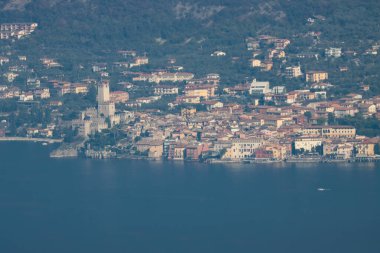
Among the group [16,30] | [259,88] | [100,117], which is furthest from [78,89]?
[16,30]

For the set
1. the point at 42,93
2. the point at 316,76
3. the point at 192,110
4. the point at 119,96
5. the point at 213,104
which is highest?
the point at 316,76

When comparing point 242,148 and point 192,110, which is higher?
point 192,110

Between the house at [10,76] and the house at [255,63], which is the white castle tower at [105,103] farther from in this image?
the house at [10,76]

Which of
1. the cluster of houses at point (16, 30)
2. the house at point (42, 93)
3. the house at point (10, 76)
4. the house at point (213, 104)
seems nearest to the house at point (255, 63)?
the house at point (213, 104)

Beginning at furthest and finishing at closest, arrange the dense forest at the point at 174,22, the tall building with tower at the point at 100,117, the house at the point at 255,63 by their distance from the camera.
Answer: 1. the dense forest at the point at 174,22
2. the house at the point at 255,63
3. the tall building with tower at the point at 100,117

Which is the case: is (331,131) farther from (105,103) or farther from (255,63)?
(255,63)

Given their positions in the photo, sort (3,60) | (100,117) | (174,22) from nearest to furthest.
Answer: (100,117) < (3,60) < (174,22)
